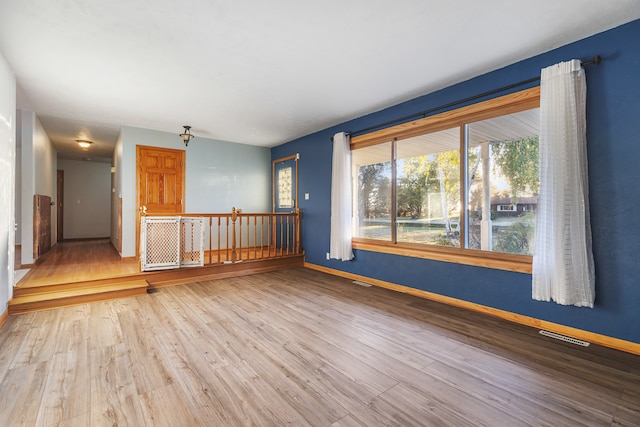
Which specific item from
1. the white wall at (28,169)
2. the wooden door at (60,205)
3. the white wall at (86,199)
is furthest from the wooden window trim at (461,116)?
the wooden door at (60,205)

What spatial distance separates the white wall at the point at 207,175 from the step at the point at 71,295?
5.61ft

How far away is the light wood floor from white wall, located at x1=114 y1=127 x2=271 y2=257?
282cm

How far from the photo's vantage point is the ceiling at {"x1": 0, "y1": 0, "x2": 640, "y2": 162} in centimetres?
229

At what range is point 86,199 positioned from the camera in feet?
30.2

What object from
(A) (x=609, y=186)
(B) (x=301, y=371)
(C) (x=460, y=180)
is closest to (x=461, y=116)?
(C) (x=460, y=180)

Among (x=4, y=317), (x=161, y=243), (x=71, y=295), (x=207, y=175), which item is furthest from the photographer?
(x=207, y=175)

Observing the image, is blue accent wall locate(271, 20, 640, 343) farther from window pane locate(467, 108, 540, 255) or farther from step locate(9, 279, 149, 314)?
step locate(9, 279, 149, 314)

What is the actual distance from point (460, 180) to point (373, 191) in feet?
5.19

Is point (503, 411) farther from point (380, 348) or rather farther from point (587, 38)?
point (587, 38)

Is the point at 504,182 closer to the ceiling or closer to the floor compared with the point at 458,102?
closer to the floor

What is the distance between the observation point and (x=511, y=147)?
3.29 meters

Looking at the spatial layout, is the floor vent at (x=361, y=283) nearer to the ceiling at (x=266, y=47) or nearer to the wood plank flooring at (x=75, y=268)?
the ceiling at (x=266, y=47)

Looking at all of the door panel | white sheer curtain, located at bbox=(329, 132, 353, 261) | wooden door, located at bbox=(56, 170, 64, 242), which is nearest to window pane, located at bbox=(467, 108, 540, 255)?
white sheer curtain, located at bbox=(329, 132, 353, 261)

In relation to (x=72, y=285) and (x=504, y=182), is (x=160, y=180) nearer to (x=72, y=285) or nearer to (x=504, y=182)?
(x=72, y=285)
